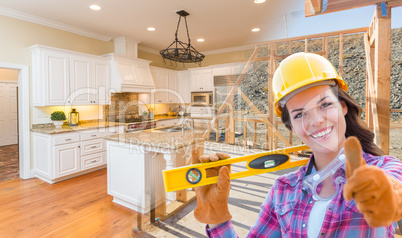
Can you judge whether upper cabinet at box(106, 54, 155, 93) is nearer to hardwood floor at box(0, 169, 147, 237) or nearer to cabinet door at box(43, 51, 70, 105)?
cabinet door at box(43, 51, 70, 105)

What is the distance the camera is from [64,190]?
314 cm

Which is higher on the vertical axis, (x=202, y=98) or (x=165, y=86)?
(x=165, y=86)

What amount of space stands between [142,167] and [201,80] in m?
3.97

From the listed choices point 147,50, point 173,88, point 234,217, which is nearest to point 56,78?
point 147,50

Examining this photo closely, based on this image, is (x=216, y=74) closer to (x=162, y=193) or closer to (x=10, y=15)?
(x=162, y=193)

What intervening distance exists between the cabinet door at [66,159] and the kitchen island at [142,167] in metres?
1.36

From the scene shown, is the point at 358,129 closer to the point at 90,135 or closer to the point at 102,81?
the point at 90,135

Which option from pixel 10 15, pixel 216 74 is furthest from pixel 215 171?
pixel 216 74

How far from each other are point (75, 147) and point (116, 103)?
167 cm

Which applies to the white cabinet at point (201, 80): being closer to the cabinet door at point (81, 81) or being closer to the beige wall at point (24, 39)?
the cabinet door at point (81, 81)

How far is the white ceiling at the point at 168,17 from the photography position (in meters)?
3.07

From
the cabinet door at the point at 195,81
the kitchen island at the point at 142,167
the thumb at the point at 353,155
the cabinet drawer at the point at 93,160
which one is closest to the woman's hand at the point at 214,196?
the thumb at the point at 353,155

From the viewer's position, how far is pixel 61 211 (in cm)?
251

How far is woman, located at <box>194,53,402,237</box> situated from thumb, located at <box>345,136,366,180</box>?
158mm
